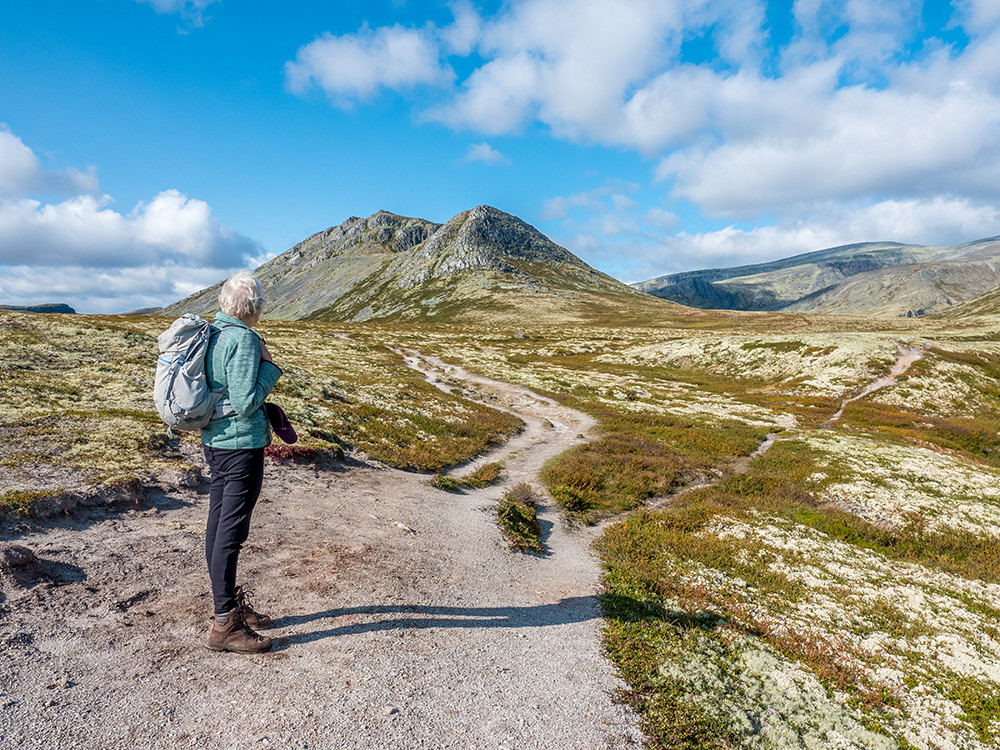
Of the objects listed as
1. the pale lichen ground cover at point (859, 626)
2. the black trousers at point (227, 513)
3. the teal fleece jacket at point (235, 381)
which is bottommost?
the pale lichen ground cover at point (859, 626)

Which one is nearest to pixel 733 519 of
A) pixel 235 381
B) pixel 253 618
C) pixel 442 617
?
pixel 442 617

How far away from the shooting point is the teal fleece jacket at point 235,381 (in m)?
6.57

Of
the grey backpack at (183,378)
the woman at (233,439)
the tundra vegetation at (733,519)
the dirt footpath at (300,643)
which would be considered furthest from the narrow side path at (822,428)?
the grey backpack at (183,378)

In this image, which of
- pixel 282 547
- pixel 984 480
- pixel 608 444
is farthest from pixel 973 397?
pixel 282 547

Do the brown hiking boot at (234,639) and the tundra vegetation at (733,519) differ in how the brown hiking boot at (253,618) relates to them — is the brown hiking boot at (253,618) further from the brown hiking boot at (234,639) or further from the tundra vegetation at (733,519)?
the tundra vegetation at (733,519)

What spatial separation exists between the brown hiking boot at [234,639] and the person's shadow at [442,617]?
0.38 m

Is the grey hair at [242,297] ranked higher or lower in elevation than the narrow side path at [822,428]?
higher

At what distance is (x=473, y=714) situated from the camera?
7066 millimetres

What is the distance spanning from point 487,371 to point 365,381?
26.4 metres

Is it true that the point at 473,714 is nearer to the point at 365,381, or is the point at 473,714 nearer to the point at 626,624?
the point at 626,624

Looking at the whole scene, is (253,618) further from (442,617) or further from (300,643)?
(442,617)

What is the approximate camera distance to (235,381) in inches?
258

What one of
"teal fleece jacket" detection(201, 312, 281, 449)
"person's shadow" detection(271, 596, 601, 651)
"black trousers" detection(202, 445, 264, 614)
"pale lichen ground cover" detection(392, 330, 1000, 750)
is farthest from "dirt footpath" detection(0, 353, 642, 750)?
"teal fleece jacket" detection(201, 312, 281, 449)

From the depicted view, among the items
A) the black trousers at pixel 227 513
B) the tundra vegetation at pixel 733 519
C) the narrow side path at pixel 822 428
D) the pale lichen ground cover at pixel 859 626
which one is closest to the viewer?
the black trousers at pixel 227 513
